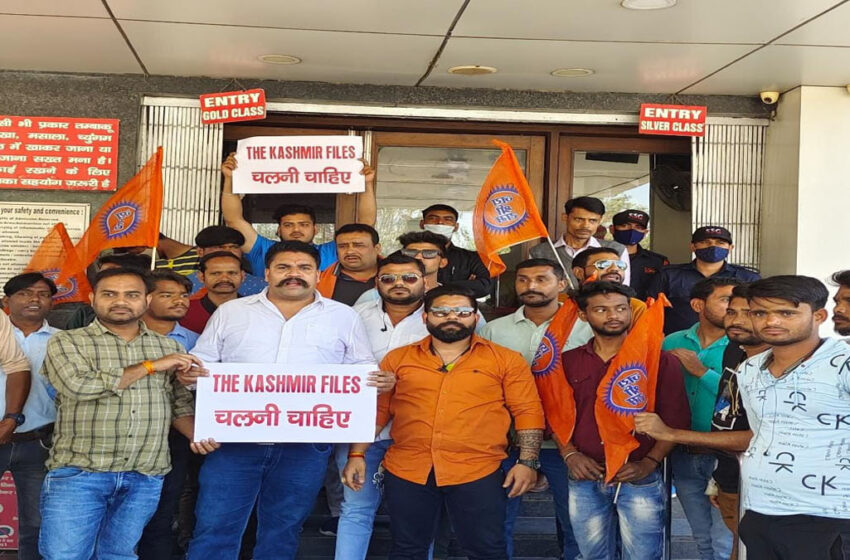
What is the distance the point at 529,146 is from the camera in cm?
732

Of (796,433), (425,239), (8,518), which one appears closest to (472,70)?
(425,239)

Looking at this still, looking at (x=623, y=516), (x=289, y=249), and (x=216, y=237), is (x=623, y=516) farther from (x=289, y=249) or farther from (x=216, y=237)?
(x=216, y=237)

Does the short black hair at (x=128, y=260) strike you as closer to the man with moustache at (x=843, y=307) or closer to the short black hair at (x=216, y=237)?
the short black hair at (x=216, y=237)

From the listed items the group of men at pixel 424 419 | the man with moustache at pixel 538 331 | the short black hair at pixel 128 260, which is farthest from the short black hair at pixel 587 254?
the short black hair at pixel 128 260

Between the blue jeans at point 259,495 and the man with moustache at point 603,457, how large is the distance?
1.26 m

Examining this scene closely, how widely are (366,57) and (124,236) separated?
196 cm

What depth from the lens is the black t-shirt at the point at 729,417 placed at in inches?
160

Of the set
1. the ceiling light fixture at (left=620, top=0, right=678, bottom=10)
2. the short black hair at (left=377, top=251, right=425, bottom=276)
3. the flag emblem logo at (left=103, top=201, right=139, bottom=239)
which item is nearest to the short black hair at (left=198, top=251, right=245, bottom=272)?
the flag emblem logo at (left=103, top=201, right=139, bottom=239)

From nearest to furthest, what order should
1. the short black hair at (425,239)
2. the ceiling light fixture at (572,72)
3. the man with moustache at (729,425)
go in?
the man with moustache at (729,425) → the short black hair at (425,239) → the ceiling light fixture at (572,72)

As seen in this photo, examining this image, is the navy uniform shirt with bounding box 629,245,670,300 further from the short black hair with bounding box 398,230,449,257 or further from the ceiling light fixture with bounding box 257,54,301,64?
the ceiling light fixture with bounding box 257,54,301,64

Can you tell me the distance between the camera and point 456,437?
4.45 meters

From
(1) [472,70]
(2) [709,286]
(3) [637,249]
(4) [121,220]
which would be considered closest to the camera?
(2) [709,286]

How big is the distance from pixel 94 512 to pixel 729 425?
2794mm

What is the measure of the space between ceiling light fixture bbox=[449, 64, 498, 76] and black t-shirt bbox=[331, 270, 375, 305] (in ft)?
5.79
